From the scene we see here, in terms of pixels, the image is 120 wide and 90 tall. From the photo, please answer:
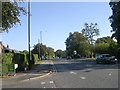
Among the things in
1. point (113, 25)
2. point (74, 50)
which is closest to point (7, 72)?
point (113, 25)

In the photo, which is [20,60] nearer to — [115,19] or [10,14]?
[10,14]

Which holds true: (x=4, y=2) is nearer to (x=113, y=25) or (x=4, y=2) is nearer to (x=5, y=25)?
(x=5, y=25)

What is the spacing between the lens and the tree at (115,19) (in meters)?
69.2

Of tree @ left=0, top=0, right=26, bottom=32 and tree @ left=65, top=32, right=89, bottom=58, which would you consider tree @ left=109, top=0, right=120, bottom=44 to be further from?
tree @ left=65, top=32, right=89, bottom=58

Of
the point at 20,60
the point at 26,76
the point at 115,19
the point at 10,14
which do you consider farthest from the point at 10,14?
the point at 115,19

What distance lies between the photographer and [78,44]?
163 m

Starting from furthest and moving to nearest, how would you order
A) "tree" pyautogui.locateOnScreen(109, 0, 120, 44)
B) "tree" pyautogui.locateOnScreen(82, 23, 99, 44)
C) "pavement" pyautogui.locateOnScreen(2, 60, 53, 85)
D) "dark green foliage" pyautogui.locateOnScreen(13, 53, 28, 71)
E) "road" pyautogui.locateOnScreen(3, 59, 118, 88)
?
"tree" pyautogui.locateOnScreen(82, 23, 99, 44) < "tree" pyautogui.locateOnScreen(109, 0, 120, 44) < "dark green foliage" pyautogui.locateOnScreen(13, 53, 28, 71) < "pavement" pyautogui.locateOnScreen(2, 60, 53, 85) < "road" pyautogui.locateOnScreen(3, 59, 118, 88)

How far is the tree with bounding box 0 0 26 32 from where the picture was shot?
26161mm

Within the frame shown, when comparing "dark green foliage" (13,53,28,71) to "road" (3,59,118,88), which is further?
"dark green foliage" (13,53,28,71)

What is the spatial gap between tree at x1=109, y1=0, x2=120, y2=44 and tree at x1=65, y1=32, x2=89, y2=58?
69054 millimetres

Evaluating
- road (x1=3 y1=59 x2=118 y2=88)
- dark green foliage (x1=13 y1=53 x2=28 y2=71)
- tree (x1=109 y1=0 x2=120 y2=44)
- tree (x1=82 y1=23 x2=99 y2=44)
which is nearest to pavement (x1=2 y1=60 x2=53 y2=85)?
road (x1=3 y1=59 x2=118 y2=88)

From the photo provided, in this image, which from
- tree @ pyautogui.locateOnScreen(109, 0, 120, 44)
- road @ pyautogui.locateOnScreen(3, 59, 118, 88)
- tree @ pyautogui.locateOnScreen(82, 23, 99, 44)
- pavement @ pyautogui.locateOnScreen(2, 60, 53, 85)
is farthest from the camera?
tree @ pyautogui.locateOnScreen(82, 23, 99, 44)

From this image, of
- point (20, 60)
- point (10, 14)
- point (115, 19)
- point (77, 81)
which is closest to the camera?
point (77, 81)

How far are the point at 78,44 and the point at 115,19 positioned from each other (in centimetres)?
9204
